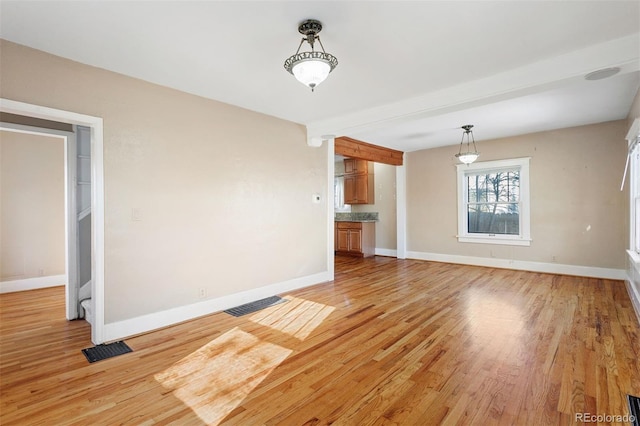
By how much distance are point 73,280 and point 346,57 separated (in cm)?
397

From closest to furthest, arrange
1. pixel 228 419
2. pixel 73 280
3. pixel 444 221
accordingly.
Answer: pixel 228 419 < pixel 73 280 < pixel 444 221

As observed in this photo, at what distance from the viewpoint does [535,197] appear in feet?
19.4

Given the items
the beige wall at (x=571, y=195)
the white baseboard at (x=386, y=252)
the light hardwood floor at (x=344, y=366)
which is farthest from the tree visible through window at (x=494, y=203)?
the light hardwood floor at (x=344, y=366)

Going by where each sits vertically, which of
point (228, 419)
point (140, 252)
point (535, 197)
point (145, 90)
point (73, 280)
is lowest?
point (228, 419)

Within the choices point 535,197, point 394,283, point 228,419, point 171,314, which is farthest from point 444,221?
point 228,419

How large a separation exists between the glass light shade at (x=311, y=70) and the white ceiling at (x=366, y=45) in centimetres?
30

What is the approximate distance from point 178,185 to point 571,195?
650cm

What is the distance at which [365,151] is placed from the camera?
653 cm

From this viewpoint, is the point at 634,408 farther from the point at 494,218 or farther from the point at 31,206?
the point at 31,206

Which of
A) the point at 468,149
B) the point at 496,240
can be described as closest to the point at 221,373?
the point at 496,240

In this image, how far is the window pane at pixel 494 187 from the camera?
20.3 feet

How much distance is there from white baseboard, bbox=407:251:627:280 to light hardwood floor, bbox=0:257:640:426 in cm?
126

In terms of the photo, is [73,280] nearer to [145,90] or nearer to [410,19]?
[145,90]

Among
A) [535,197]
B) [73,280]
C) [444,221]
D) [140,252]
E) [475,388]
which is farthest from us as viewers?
[444,221]
